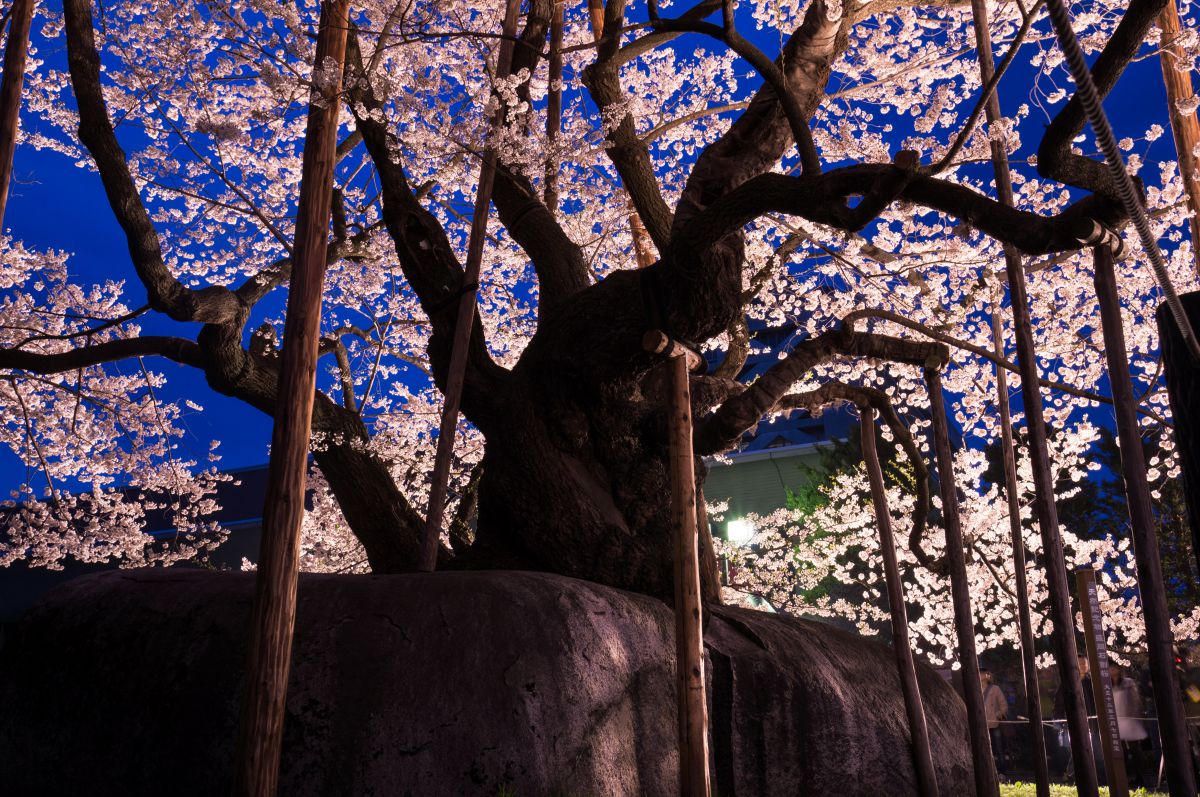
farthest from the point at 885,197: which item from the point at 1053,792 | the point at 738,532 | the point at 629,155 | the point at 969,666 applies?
the point at 738,532

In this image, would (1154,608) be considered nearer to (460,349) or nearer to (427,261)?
(460,349)

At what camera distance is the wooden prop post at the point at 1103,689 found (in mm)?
4859

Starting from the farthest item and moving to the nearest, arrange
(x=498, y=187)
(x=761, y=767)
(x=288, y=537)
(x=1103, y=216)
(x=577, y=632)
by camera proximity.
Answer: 1. (x=498, y=187)
2. (x=761, y=767)
3. (x=577, y=632)
4. (x=288, y=537)
5. (x=1103, y=216)

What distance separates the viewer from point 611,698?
16.7 feet

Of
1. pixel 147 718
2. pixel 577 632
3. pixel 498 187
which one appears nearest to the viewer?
pixel 147 718

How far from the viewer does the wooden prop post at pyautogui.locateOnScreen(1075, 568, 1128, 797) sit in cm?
486

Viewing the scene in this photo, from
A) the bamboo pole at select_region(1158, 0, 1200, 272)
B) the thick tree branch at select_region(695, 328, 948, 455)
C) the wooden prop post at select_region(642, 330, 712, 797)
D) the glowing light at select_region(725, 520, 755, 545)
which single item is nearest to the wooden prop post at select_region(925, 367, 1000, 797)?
the thick tree branch at select_region(695, 328, 948, 455)

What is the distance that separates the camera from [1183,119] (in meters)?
7.61

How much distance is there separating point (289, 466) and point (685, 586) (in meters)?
2.24

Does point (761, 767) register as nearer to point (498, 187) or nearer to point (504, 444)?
point (504, 444)

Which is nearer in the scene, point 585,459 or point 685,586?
point 685,586

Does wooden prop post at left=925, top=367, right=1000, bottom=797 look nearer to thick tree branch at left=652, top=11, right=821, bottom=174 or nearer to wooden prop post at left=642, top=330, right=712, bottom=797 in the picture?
wooden prop post at left=642, top=330, right=712, bottom=797

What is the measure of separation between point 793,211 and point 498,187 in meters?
4.08

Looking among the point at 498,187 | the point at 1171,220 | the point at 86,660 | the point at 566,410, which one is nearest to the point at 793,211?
the point at 566,410
